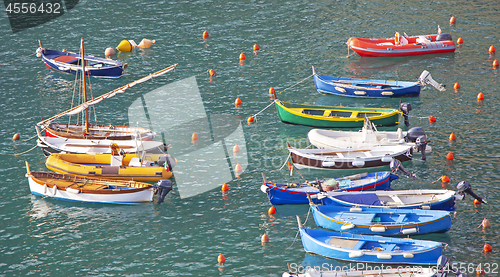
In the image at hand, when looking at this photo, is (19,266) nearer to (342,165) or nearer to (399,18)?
(342,165)

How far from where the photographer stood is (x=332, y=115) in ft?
124

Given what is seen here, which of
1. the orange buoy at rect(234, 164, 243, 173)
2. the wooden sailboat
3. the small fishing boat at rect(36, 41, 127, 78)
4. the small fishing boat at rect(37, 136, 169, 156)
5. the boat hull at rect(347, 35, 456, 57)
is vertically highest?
the small fishing boat at rect(36, 41, 127, 78)

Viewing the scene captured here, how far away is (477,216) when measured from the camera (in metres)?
27.1

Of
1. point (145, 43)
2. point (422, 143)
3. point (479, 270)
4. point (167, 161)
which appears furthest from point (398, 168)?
point (145, 43)

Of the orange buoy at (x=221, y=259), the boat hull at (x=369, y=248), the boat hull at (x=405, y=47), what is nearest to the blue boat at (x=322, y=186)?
the boat hull at (x=369, y=248)

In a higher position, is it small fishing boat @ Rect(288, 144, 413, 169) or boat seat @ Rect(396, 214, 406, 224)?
small fishing boat @ Rect(288, 144, 413, 169)

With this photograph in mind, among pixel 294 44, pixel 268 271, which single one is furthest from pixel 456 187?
pixel 294 44

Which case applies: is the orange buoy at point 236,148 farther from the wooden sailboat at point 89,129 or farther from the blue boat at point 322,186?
the blue boat at point 322,186

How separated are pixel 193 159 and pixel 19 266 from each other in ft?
40.8

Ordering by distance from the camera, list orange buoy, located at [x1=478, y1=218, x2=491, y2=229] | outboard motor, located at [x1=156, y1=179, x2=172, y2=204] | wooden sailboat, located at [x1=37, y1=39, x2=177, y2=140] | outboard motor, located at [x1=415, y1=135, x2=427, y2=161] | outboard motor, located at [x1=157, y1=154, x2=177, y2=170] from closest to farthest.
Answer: orange buoy, located at [x1=478, y1=218, x2=491, y2=229] < outboard motor, located at [x1=156, y1=179, x2=172, y2=204] < outboard motor, located at [x1=415, y1=135, x2=427, y2=161] < outboard motor, located at [x1=157, y1=154, x2=177, y2=170] < wooden sailboat, located at [x1=37, y1=39, x2=177, y2=140]

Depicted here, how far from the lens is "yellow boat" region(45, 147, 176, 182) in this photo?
32094 millimetres

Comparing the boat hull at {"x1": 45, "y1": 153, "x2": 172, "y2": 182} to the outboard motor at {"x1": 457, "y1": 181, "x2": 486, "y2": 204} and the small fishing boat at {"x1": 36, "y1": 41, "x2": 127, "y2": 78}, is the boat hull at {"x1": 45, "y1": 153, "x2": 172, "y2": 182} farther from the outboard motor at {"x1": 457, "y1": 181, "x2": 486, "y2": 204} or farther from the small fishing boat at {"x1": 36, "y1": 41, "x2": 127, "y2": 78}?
the outboard motor at {"x1": 457, "y1": 181, "x2": 486, "y2": 204}

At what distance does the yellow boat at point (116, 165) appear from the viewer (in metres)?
32.1

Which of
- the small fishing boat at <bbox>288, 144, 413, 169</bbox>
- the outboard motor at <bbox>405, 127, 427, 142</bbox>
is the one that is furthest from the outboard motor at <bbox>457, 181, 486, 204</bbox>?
the outboard motor at <bbox>405, 127, 427, 142</bbox>
